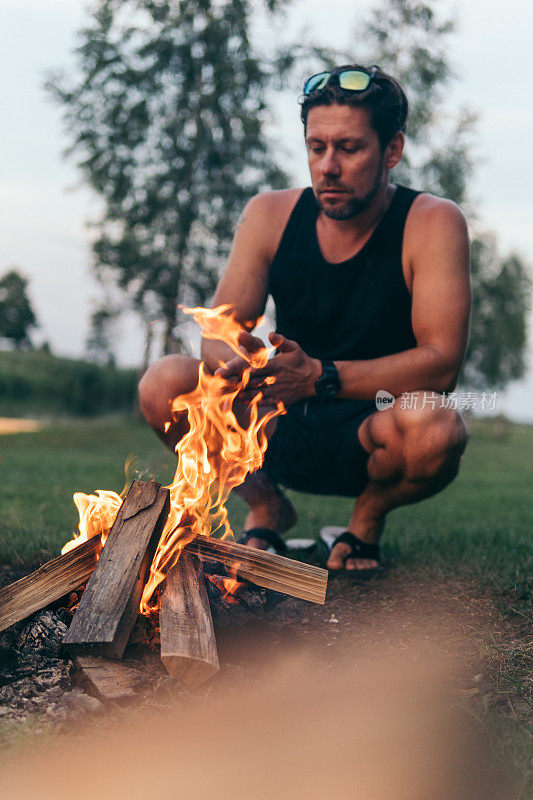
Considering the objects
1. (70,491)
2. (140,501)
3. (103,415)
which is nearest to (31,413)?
(103,415)

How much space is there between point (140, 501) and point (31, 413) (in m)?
24.1

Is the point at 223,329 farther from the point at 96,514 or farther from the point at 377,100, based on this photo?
the point at 377,100

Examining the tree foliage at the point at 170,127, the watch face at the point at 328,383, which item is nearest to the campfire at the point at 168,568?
the watch face at the point at 328,383

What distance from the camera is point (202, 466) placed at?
2.76 m

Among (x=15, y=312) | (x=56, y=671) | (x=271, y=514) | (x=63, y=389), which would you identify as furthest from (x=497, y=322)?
(x=56, y=671)

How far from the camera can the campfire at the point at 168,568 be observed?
2.16 m

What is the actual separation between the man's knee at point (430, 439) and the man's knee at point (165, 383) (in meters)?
0.99

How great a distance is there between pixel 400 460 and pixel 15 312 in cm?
3409

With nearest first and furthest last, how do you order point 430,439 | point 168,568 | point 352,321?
point 168,568 < point 430,439 < point 352,321

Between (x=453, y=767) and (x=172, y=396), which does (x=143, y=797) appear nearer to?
(x=453, y=767)

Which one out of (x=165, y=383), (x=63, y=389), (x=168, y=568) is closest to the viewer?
(x=168, y=568)

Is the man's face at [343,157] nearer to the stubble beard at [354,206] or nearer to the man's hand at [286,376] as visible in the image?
the stubble beard at [354,206]

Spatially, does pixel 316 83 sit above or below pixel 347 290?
above

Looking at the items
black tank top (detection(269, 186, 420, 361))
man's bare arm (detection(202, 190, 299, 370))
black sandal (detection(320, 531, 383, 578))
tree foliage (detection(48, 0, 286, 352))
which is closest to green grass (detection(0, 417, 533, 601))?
black sandal (detection(320, 531, 383, 578))
